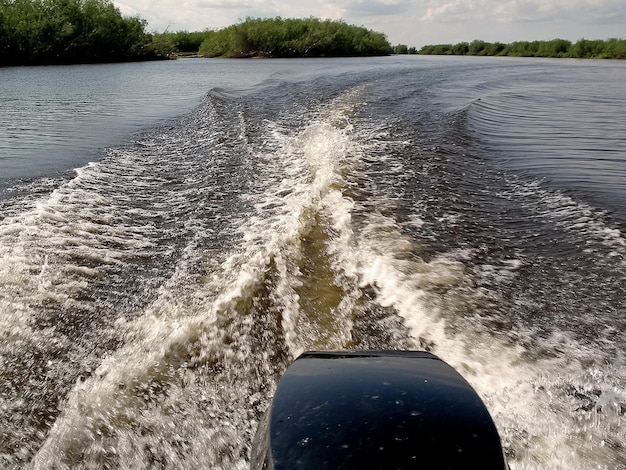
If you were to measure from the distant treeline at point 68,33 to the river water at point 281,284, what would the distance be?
29.6m

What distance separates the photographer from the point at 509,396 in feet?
7.12

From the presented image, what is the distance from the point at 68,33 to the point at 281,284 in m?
37.5

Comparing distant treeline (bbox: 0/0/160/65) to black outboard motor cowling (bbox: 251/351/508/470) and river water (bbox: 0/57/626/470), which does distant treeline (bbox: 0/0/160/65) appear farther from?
black outboard motor cowling (bbox: 251/351/508/470)

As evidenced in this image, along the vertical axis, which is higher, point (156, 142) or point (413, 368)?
point (413, 368)

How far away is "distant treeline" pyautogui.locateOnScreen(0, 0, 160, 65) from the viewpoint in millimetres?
31250

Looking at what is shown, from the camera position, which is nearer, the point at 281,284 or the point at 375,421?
the point at 375,421

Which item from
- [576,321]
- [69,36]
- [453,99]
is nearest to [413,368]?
[576,321]

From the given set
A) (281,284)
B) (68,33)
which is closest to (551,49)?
(68,33)

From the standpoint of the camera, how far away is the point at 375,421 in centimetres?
123

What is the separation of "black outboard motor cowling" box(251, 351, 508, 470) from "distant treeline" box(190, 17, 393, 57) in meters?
41.8

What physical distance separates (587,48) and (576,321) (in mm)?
44039

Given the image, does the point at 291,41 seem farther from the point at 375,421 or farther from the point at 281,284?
the point at 375,421

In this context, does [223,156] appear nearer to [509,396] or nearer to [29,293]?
[29,293]

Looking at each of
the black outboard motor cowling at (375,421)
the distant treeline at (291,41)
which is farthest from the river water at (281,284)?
the distant treeline at (291,41)
